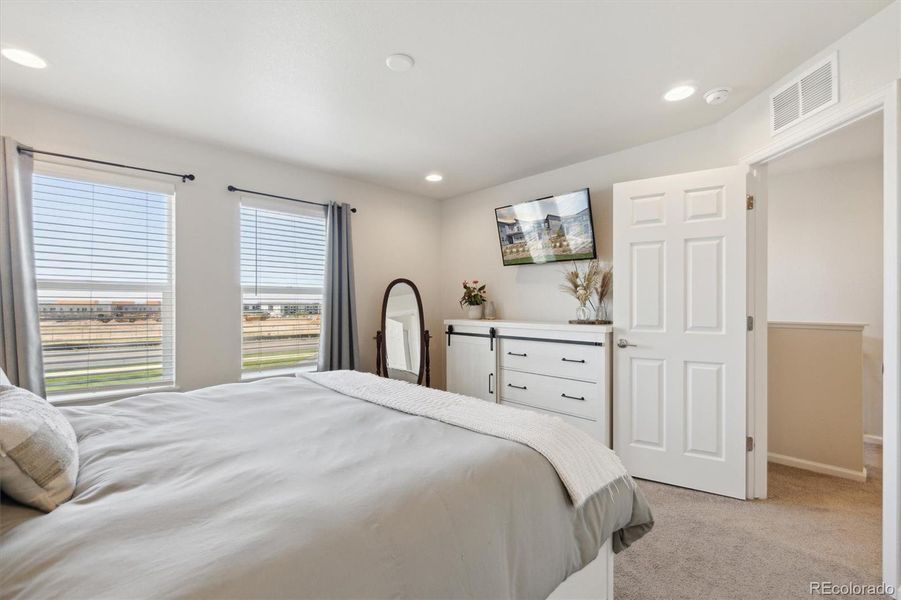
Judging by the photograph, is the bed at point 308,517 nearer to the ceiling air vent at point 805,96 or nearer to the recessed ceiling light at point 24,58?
the recessed ceiling light at point 24,58

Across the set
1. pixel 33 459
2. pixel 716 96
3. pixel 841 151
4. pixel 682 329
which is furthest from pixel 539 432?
pixel 841 151

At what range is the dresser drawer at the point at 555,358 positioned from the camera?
116 inches

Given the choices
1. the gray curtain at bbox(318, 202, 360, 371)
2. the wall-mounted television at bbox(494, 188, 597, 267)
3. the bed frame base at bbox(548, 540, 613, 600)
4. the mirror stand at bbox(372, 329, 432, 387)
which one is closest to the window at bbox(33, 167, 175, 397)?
the gray curtain at bbox(318, 202, 360, 371)

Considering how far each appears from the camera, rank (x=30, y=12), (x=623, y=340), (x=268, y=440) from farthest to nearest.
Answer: (x=623, y=340), (x=30, y=12), (x=268, y=440)

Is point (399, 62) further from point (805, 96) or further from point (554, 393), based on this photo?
point (554, 393)

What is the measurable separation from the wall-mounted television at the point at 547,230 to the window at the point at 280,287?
1.79 m

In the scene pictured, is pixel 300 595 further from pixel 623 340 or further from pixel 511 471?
pixel 623 340

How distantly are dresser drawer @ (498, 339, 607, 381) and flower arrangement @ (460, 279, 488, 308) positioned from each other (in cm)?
71

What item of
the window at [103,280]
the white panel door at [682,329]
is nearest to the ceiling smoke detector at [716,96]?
the white panel door at [682,329]

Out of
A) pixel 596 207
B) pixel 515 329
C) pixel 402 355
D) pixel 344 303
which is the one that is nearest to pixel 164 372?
pixel 344 303

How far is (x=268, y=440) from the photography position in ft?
4.48

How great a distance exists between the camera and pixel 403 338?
4117 mm

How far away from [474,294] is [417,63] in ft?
8.05

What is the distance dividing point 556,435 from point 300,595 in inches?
37.7
